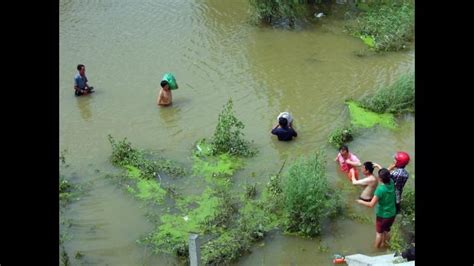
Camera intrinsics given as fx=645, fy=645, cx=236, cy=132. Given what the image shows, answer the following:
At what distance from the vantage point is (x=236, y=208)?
25.2 ft

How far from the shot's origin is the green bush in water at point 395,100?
10203 millimetres

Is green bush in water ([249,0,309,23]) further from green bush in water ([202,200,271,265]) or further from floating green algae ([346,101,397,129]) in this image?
green bush in water ([202,200,271,265])

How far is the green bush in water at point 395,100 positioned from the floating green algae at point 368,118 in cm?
10

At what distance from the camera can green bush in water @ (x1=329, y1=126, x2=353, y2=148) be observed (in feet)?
30.6

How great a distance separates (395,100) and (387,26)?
3674 millimetres

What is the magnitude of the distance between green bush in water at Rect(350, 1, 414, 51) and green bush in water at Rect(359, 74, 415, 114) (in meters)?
2.46

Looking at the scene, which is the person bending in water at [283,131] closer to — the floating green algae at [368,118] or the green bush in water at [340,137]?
the green bush in water at [340,137]

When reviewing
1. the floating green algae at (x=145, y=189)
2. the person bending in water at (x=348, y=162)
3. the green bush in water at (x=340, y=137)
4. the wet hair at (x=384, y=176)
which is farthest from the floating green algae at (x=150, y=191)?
the wet hair at (x=384, y=176)

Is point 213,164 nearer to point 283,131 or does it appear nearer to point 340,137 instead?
point 283,131
